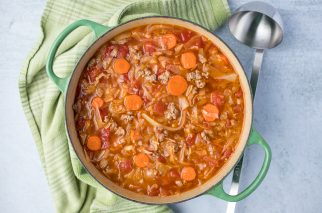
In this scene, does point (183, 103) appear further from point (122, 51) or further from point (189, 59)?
point (122, 51)

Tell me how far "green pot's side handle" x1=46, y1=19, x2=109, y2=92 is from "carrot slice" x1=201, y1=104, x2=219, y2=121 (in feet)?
1.69

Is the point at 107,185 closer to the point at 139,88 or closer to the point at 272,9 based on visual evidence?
the point at 139,88

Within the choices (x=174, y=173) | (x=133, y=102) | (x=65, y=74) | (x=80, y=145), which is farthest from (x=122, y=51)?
(x=174, y=173)

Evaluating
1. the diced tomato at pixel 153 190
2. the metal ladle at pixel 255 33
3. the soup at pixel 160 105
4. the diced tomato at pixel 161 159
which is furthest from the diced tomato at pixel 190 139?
the metal ladle at pixel 255 33

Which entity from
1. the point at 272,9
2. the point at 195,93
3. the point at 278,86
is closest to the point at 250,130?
the point at 195,93

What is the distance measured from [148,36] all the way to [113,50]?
15cm

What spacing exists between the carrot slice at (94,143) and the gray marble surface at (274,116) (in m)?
0.48

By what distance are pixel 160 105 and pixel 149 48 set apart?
0.78 feet

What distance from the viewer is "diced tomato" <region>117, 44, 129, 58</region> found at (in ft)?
6.91

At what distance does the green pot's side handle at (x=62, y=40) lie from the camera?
204 centimetres

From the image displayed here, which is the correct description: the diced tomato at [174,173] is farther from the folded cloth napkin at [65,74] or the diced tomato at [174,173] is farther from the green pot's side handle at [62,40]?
the green pot's side handle at [62,40]

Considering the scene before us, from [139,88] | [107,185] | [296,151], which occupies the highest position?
[139,88]

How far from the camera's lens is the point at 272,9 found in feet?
7.44

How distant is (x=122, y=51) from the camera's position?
211cm
